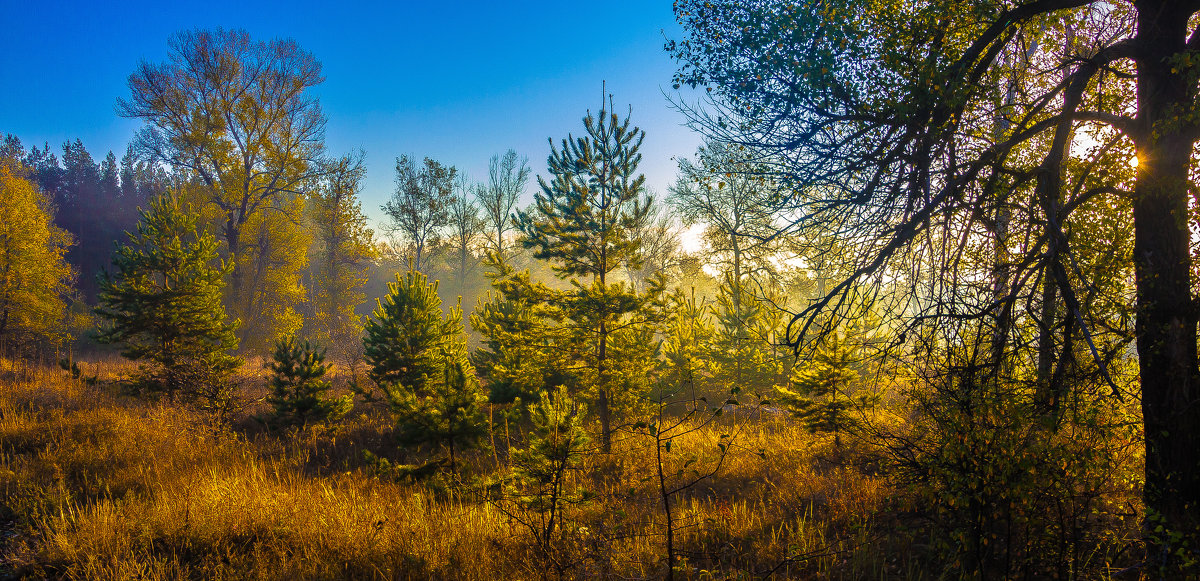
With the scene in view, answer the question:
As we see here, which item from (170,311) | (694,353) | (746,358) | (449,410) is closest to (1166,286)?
(449,410)

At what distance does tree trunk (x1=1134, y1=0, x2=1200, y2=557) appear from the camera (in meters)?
3.79

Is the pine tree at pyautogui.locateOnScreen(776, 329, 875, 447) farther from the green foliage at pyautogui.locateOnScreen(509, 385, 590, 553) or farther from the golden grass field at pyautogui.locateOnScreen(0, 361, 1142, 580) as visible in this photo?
the green foliage at pyautogui.locateOnScreen(509, 385, 590, 553)

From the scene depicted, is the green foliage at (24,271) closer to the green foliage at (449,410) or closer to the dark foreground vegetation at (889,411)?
the dark foreground vegetation at (889,411)

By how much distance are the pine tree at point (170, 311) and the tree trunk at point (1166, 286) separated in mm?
14466

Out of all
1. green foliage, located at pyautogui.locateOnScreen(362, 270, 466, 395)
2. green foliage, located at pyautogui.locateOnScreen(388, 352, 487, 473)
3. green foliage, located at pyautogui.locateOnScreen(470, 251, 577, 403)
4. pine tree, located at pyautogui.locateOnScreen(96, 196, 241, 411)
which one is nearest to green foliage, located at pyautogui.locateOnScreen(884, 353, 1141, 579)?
green foliage, located at pyautogui.locateOnScreen(388, 352, 487, 473)

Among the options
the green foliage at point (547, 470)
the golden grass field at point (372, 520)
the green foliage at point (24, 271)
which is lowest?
the golden grass field at point (372, 520)

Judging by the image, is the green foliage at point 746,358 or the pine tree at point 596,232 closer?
the pine tree at point 596,232

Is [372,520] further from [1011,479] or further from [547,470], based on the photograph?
[1011,479]

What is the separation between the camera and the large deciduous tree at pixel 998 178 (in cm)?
385

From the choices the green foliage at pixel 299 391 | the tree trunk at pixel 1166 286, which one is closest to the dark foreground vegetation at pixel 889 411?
the tree trunk at pixel 1166 286

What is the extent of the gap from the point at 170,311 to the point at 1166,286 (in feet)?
50.9

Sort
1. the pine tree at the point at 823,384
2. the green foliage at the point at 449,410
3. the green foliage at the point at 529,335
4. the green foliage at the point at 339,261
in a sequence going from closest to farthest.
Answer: the green foliage at the point at 449,410 < the pine tree at the point at 823,384 < the green foliage at the point at 529,335 < the green foliage at the point at 339,261

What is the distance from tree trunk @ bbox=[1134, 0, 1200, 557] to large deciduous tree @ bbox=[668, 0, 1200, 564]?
0.01m

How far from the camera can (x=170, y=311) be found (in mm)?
10164
